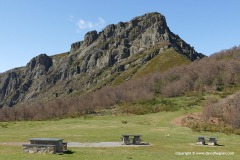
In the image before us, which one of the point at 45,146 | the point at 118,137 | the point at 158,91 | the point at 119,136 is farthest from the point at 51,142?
the point at 158,91

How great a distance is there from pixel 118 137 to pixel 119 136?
4.13 feet

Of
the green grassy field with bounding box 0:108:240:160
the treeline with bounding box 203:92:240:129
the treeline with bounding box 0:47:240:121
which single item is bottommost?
the green grassy field with bounding box 0:108:240:160

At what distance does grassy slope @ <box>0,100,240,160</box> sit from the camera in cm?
2574

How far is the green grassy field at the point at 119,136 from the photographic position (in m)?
25.7

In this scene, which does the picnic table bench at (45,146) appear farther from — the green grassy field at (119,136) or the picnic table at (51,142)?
the green grassy field at (119,136)

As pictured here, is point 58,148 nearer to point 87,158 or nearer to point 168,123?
point 87,158

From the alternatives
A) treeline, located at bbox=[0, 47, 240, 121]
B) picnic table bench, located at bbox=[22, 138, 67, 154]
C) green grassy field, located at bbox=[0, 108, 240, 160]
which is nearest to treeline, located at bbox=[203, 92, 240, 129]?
green grassy field, located at bbox=[0, 108, 240, 160]

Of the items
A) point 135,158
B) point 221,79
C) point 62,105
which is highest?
point 221,79

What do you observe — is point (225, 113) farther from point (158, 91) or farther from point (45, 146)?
point (158, 91)

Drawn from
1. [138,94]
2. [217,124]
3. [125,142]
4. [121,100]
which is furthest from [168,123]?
[138,94]

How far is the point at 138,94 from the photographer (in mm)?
153125

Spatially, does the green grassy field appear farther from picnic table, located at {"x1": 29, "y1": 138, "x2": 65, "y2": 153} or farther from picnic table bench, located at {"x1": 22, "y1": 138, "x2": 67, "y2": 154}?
picnic table, located at {"x1": 29, "y1": 138, "x2": 65, "y2": 153}

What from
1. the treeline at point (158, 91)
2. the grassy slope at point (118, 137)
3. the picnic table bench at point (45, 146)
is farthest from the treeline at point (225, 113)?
the treeline at point (158, 91)

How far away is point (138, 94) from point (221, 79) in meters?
38.3
